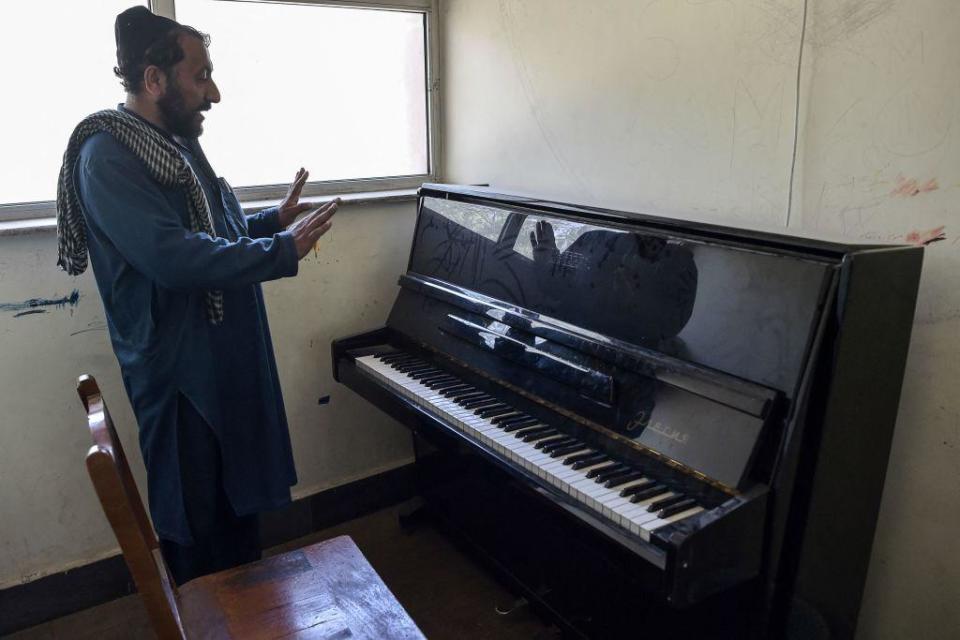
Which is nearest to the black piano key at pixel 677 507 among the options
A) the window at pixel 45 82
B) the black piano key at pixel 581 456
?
the black piano key at pixel 581 456

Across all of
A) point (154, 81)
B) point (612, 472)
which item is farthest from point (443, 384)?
point (154, 81)

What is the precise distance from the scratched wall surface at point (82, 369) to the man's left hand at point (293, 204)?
1.19ft

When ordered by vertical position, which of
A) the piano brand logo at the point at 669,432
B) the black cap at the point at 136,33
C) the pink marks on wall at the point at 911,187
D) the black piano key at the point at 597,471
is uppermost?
the black cap at the point at 136,33

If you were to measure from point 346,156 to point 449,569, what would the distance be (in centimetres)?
150

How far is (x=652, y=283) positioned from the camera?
5.20 feet

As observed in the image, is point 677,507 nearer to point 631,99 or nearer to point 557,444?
point 557,444

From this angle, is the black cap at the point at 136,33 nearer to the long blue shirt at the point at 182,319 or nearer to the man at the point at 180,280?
the man at the point at 180,280

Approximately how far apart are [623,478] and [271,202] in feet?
5.18

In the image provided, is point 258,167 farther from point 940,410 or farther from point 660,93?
point 940,410

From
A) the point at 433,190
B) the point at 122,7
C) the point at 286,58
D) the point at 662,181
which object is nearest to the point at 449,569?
the point at 433,190

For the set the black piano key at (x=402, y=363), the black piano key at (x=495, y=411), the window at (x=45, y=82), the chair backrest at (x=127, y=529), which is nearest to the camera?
the chair backrest at (x=127, y=529)

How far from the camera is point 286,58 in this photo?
8.16ft

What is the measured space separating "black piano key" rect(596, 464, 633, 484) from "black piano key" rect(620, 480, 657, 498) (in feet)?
0.19

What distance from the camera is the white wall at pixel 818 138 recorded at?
150cm
